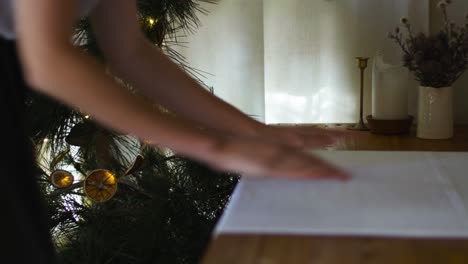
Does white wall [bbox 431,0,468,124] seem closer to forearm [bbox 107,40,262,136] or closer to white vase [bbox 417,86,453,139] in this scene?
white vase [bbox 417,86,453,139]

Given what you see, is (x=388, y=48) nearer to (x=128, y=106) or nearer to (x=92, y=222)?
(x=92, y=222)

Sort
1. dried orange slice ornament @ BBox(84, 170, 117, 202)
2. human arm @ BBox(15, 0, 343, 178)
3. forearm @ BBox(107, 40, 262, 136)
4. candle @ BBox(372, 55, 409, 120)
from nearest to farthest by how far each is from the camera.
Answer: human arm @ BBox(15, 0, 343, 178), forearm @ BBox(107, 40, 262, 136), dried orange slice ornament @ BBox(84, 170, 117, 202), candle @ BBox(372, 55, 409, 120)

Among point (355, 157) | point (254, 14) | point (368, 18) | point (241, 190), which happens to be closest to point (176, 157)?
point (254, 14)

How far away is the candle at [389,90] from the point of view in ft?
4.75

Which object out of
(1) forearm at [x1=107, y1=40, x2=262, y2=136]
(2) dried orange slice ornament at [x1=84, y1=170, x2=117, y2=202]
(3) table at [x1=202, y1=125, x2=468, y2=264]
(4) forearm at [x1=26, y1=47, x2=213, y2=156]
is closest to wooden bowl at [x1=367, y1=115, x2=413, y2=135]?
(2) dried orange slice ornament at [x1=84, y1=170, x2=117, y2=202]

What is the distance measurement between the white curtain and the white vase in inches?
6.3

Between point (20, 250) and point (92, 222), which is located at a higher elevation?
point (20, 250)

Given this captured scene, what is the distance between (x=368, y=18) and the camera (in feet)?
4.97

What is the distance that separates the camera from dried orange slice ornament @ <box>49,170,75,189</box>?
1.38 meters

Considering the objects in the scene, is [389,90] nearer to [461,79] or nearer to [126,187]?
[461,79]

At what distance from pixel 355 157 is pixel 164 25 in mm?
629

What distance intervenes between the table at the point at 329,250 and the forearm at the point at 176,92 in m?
0.17

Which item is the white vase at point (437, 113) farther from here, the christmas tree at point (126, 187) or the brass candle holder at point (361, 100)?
the christmas tree at point (126, 187)

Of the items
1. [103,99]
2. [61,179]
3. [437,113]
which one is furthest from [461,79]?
[103,99]
